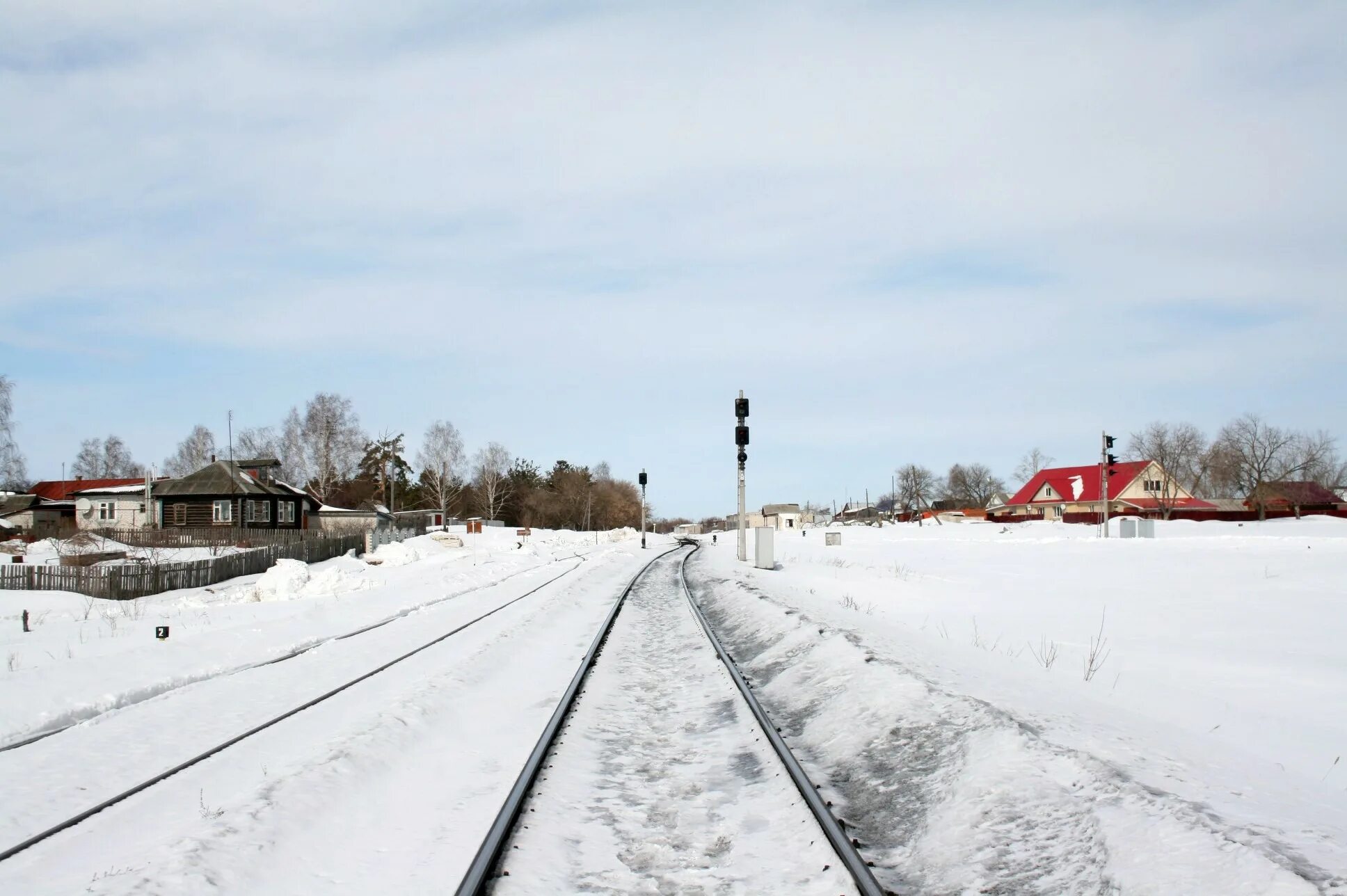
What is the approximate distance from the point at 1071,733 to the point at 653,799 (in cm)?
296

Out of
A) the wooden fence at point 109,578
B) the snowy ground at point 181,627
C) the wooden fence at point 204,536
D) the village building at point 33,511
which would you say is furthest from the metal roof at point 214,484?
the wooden fence at point 109,578

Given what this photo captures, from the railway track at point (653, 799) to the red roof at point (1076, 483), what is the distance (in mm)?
103040

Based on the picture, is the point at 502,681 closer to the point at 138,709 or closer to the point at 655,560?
the point at 138,709

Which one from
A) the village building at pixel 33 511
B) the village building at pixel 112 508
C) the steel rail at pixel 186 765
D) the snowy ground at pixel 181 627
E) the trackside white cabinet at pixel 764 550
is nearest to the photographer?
the steel rail at pixel 186 765

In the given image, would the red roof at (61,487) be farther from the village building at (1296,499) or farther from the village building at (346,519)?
the village building at (1296,499)

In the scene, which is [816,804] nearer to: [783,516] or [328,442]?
[328,442]

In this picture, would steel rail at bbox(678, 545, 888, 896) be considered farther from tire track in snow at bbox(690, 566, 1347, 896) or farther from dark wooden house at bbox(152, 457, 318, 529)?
dark wooden house at bbox(152, 457, 318, 529)

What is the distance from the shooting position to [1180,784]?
17.5ft

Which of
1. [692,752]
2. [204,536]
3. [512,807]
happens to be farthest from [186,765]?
[204,536]

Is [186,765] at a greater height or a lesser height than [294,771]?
lesser

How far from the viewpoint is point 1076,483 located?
11131 centimetres

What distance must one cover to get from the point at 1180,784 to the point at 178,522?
228ft

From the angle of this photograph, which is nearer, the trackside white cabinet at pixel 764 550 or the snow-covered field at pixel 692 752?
the snow-covered field at pixel 692 752

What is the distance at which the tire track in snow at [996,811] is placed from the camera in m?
4.25
